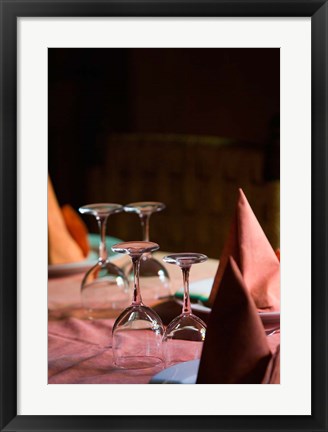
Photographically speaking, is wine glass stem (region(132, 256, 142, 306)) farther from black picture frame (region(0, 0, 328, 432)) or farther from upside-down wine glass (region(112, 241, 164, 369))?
black picture frame (region(0, 0, 328, 432))

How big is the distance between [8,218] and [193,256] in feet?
1.10

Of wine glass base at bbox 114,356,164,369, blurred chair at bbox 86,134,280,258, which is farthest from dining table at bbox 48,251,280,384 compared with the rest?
blurred chair at bbox 86,134,280,258

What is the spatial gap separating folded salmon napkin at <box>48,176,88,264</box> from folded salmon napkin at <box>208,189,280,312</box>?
23.0 inches

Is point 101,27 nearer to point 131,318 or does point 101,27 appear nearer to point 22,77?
point 22,77

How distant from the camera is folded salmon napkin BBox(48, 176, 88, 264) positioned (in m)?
1.85

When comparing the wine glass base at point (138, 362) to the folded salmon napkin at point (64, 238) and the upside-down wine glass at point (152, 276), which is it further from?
the folded salmon napkin at point (64, 238)

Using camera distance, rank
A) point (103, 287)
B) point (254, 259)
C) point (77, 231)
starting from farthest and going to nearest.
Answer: point (77, 231) → point (103, 287) → point (254, 259)

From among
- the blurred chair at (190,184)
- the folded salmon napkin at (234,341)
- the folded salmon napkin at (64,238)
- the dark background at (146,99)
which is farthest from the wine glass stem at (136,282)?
the dark background at (146,99)

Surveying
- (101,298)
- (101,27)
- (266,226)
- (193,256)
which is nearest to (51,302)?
(101,298)

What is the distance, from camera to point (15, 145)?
953 mm

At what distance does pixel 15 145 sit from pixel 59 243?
92cm

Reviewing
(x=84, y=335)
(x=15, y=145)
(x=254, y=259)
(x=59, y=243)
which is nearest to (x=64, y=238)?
(x=59, y=243)

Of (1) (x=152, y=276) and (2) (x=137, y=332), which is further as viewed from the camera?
(1) (x=152, y=276)

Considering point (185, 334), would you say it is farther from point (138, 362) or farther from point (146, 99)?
point (146, 99)
